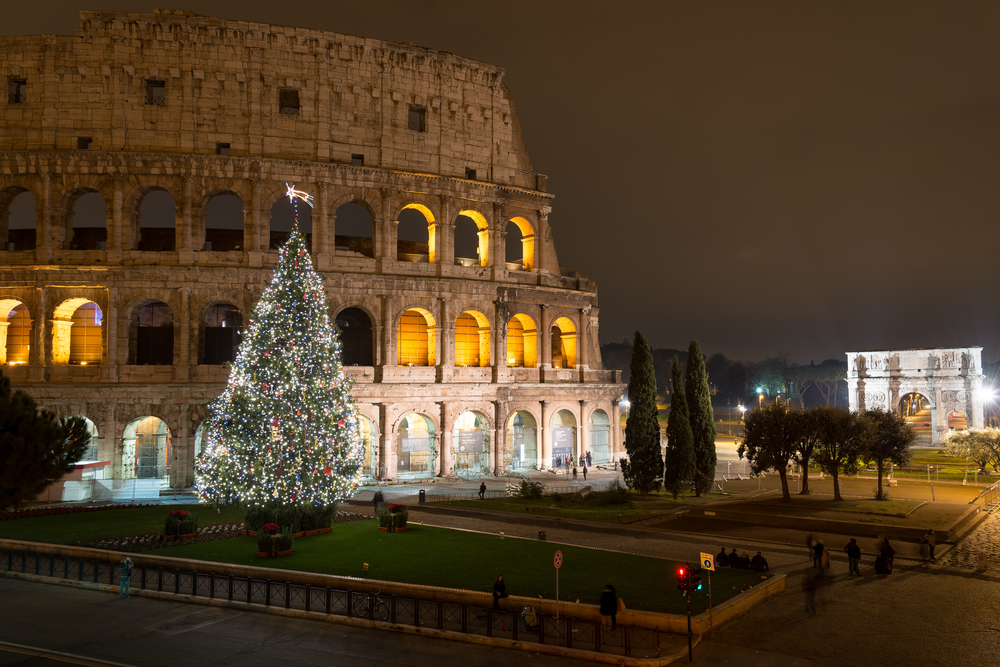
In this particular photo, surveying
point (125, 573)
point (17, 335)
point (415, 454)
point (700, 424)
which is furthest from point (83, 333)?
point (700, 424)

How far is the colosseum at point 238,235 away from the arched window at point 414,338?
14cm

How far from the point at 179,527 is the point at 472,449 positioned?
846 inches

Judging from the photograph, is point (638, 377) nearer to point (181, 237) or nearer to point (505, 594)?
point (505, 594)

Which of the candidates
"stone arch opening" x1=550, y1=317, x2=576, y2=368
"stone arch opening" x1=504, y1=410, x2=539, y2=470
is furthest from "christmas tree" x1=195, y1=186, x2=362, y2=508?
"stone arch opening" x1=550, y1=317, x2=576, y2=368

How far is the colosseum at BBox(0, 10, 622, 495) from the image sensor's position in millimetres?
34625

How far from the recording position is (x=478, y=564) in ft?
61.9

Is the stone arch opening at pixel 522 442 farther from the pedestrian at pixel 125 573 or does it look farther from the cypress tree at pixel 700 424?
the pedestrian at pixel 125 573

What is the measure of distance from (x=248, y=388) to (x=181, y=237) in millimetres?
17352

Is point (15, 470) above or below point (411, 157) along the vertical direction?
below

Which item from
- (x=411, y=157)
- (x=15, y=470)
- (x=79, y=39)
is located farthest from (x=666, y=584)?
(x=79, y=39)

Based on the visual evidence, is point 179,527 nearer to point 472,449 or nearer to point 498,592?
point 498,592

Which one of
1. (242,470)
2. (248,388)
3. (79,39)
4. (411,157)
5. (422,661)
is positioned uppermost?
(79,39)

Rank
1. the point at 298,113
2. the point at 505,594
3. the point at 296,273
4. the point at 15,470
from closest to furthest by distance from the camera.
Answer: the point at 505,594 < the point at 15,470 < the point at 296,273 < the point at 298,113

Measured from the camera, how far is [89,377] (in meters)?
34.4
